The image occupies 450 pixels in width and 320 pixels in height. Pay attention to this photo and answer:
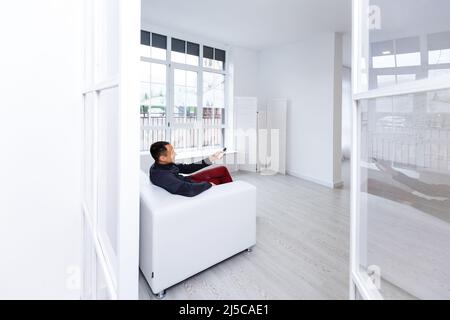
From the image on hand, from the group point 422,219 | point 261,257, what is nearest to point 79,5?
point 261,257

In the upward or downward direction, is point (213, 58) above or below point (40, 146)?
above

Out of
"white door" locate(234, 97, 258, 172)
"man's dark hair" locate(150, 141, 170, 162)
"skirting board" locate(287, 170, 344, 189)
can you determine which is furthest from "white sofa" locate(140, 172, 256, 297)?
"white door" locate(234, 97, 258, 172)

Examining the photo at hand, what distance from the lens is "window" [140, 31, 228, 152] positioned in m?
4.66

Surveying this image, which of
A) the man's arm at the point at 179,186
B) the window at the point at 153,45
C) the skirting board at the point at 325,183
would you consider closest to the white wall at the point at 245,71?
the window at the point at 153,45

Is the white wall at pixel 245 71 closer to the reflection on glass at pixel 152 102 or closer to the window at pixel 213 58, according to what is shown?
the window at pixel 213 58

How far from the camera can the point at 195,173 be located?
3.12 m

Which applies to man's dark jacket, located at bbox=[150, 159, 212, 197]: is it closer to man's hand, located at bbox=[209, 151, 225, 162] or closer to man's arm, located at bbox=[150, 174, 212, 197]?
man's arm, located at bbox=[150, 174, 212, 197]

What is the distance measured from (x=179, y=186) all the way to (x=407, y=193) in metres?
2.42

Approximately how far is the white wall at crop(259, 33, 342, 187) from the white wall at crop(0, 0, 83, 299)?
433 cm

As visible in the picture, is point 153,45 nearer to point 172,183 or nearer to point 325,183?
point 172,183

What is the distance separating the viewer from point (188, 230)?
184 centimetres

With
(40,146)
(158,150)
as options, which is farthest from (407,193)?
(40,146)

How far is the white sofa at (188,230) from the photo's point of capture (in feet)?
5.64

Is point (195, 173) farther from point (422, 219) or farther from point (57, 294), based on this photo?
point (422, 219)
